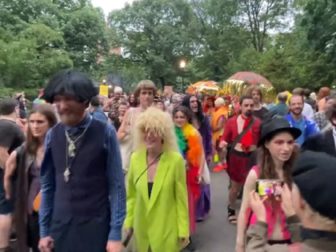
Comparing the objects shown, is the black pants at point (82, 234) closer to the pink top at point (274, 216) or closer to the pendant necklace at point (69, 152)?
the pendant necklace at point (69, 152)

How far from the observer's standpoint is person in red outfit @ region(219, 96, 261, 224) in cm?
788

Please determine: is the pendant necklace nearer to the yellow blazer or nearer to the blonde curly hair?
the blonde curly hair

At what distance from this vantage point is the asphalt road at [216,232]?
7445 millimetres

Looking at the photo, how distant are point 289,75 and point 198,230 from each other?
26.5 metres

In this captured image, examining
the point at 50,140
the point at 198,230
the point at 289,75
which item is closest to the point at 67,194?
the point at 50,140

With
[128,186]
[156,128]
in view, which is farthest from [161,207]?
[156,128]

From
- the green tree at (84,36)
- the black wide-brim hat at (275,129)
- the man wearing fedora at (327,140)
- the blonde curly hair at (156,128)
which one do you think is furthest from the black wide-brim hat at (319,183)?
the green tree at (84,36)

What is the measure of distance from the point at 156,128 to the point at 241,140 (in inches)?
134

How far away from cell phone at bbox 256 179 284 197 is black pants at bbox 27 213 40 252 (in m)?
1.86

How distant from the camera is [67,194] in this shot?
145 inches

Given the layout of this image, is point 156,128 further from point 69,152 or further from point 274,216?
point 274,216

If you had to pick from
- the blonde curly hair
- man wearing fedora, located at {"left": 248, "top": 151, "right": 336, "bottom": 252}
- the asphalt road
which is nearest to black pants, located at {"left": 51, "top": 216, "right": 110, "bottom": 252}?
the blonde curly hair

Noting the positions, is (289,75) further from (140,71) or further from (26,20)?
(140,71)

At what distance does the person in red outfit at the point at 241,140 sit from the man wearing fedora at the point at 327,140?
95.1 inches
